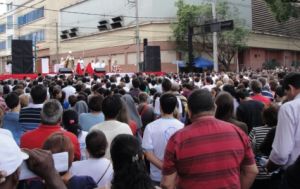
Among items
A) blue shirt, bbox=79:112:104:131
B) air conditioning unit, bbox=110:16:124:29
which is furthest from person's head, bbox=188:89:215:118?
air conditioning unit, bbox=110:16:124:29

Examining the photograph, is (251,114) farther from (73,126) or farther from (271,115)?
(73,126)

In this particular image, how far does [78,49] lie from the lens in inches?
2212

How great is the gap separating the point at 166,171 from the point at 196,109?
55 centimetres

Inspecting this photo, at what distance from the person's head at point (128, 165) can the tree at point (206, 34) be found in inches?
1419

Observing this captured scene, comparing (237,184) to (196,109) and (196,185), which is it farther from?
(196,109)

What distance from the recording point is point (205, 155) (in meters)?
3.32

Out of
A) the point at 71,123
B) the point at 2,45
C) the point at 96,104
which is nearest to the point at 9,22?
Answer: the point at 2,45

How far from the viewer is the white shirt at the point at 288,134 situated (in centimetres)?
393

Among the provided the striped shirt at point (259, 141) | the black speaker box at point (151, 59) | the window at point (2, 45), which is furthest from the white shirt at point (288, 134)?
the window at point (2, 45)

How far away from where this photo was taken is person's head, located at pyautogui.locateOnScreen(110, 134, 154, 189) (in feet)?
8.64

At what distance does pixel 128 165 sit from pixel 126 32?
4467 cm

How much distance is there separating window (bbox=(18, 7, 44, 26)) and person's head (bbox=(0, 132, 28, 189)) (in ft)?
218

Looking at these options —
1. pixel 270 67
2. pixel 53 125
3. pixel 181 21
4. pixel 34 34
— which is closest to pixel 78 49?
pixel 34 34

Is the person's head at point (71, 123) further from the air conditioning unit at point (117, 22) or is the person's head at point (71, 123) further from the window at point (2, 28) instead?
the window at point (2, 28)
